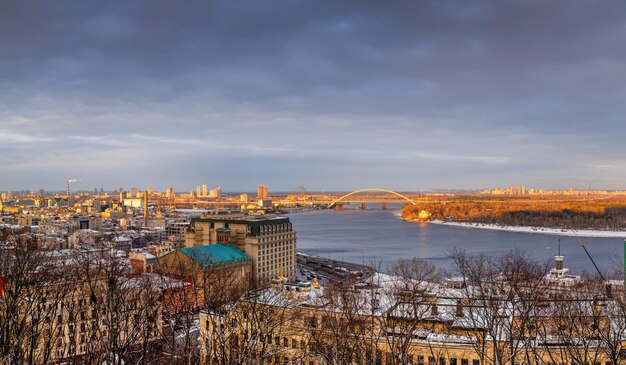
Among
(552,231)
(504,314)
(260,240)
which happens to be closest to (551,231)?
(552,231)

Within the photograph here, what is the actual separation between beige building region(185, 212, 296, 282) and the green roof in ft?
1.99

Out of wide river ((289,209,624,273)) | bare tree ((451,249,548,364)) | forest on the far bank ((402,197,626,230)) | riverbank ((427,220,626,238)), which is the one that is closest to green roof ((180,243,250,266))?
wide river ((289,209,624,273))

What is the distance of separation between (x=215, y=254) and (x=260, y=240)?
2173mm

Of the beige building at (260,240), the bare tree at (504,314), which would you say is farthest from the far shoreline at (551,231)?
the bare tree at (504,314)

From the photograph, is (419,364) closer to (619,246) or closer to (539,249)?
(539,249)

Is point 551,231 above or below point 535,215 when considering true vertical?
below

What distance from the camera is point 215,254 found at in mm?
15422

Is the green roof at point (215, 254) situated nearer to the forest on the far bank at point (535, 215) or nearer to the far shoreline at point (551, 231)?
the far shoreline at point (551, 231)

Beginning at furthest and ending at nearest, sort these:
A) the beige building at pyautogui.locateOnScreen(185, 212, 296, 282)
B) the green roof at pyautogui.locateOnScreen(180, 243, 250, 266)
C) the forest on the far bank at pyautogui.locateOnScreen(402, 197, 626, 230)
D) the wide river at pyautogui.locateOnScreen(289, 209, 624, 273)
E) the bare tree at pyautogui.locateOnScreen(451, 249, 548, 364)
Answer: the forest on the far bank at pyautogui.locateOnScreen(402, 197, 626, 230), the wide river at pyautogui.locateOnScreen(289, 209, 624, 273), the beige building at pyautogui.locateOnScreen(185, 212, 296, 282), the green roof at pyautogui.locateOnScreen(180, 243, 250, 266), the bare tree at pyautogui.locateOnScreen(451, 249, 548, 364)

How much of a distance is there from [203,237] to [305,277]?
3.92 metres

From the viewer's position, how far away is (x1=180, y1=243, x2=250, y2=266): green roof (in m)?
14.2

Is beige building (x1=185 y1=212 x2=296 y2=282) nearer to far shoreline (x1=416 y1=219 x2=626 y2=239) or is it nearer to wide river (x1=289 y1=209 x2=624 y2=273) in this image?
wide river (x1=289 y1=209 x2=624 y2=273)

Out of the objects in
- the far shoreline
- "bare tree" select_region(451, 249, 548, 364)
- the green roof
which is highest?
"bare tree" select_region(451, 249, 548, 364)

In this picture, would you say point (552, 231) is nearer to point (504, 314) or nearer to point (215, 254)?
point (215, 254)
